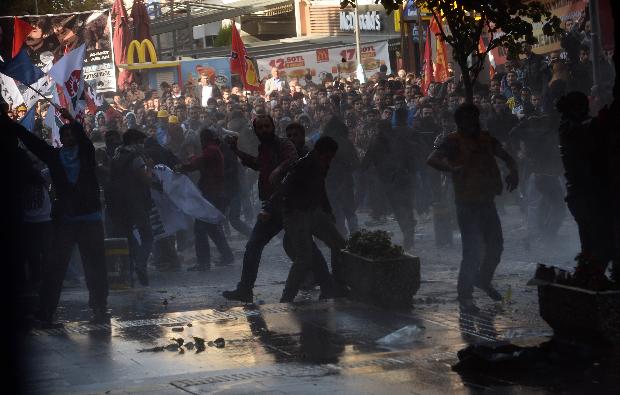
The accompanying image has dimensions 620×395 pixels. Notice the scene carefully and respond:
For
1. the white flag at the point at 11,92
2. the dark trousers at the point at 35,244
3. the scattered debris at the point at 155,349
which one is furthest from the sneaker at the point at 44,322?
the white flag at the point at 11,92

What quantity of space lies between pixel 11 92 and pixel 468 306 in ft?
49.1

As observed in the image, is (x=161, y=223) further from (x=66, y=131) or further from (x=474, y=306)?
(x=474, y=306)

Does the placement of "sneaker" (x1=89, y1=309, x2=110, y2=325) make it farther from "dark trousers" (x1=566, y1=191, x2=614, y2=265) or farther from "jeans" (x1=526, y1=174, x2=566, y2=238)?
"jeans" (x1=526, y1=174, x2=566, y2=238)

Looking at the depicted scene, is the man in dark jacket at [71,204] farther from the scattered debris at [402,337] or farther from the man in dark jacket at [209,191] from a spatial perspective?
the man in dark jacket at [209,191]

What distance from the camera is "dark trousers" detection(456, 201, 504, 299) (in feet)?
33.5

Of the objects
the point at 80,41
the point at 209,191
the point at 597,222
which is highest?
the point at 80,41

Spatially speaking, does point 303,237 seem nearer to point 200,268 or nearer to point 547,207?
point 200,268

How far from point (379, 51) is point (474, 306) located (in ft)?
96.7

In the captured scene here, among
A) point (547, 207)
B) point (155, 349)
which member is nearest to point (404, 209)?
point (547, 207)

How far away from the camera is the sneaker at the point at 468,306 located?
32.1ft

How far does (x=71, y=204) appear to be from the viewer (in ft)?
34.0

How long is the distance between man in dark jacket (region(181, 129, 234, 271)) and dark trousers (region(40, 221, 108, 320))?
429 cm

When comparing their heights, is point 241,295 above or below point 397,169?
below

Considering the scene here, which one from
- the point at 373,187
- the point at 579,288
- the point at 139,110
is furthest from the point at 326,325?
the point at 139,110
